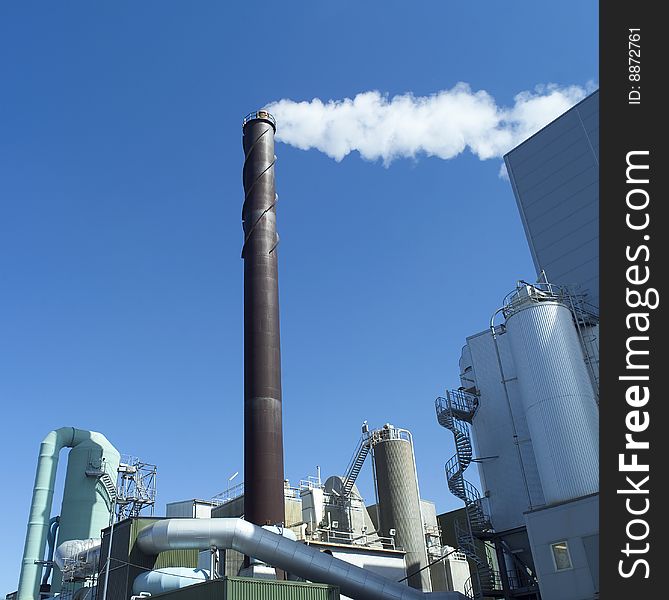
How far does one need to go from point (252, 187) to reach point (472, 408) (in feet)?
62.3

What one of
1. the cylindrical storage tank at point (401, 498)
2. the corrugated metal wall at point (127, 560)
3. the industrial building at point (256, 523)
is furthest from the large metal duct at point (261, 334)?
the cylindrical storage tank at point (401, 498)

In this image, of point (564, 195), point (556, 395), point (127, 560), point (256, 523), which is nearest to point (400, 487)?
point (256, 523)

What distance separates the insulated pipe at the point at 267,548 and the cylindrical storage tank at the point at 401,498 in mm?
9694

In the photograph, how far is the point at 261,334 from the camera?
121 feet

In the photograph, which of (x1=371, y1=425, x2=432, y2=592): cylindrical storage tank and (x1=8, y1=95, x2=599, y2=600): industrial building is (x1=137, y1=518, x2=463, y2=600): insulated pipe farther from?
(x1=371, y1=425, x2=432, y2=592): cylindrical storage tank

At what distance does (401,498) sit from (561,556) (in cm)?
1500

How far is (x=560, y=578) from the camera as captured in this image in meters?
26.2

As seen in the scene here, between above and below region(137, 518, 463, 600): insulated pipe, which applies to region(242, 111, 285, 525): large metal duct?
above

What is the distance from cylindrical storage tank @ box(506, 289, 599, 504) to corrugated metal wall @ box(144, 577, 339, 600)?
10.7m

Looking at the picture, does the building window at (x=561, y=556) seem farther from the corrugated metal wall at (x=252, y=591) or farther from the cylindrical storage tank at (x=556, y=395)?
the corrugated metal wall at (x=252, y=591)

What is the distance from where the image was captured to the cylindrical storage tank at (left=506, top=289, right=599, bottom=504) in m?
28.3

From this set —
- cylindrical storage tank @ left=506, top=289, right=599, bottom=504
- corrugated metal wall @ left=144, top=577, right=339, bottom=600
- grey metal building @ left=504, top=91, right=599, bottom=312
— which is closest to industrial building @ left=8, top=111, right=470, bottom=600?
corrugated metal wall @ left=144, top=577, right=339, bottom=600

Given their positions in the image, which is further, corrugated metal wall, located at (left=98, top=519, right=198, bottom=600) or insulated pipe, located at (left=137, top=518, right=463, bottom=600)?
corrugated metal wall, located at (left=98, top=519, right=198, bottom=600)

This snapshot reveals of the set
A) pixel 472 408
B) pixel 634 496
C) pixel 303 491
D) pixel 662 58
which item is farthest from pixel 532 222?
pixel 634 496
